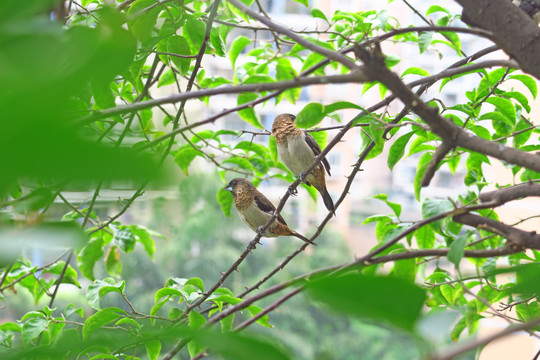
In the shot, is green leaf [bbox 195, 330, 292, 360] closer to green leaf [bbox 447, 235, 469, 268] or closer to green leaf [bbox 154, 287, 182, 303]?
green leaf [bbox 447, 235, 469, 268]

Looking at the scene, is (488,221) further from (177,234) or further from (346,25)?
(177,234)

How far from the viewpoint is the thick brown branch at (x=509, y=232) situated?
11.2 inches

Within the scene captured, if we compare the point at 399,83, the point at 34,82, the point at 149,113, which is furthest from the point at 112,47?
the point at 149,113

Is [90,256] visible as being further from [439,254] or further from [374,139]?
[439,254]

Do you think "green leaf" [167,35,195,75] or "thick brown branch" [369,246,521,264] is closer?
"thick brown branch" [369,246,521,264]

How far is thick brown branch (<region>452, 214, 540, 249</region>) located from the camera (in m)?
0.28

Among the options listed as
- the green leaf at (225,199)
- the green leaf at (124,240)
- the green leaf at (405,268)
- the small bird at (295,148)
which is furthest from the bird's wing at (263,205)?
the green leaf at (405,268)

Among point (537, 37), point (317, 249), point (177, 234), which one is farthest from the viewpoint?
point (317, 249)

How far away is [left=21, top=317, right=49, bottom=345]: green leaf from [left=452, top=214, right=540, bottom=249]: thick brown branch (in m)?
0.60

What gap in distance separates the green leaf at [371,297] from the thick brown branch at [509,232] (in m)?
0.20

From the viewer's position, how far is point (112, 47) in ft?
0.27

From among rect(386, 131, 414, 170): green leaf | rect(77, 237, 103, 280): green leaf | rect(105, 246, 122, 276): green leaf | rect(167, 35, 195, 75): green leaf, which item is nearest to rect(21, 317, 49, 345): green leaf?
rect(77, 237, 103, 280): green leaf

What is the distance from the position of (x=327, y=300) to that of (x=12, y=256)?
0.05 m

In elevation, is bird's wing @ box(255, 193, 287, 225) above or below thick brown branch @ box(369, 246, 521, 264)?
above
